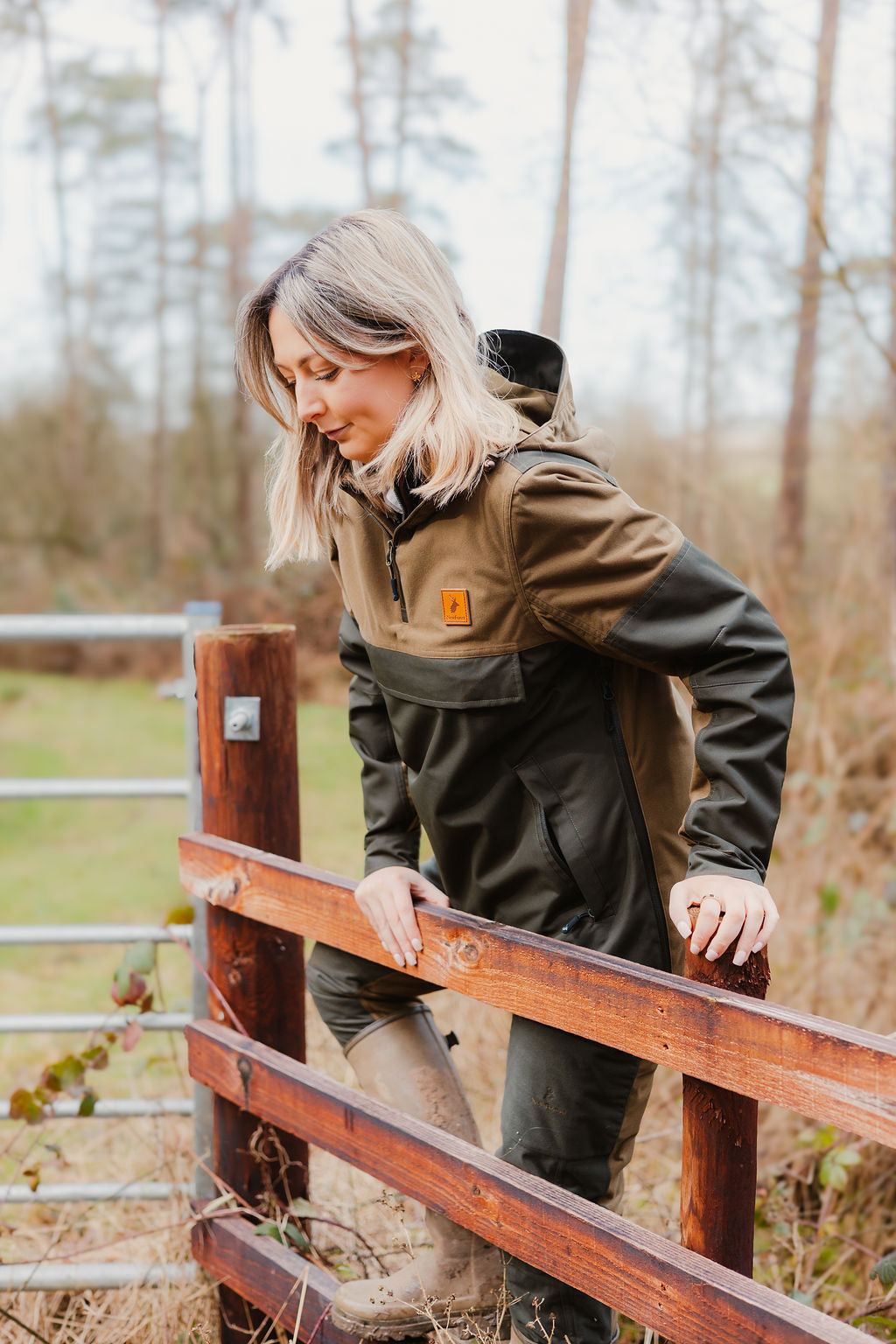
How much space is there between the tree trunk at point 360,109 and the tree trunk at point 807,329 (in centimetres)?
442

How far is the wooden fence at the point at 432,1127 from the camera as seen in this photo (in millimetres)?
1111

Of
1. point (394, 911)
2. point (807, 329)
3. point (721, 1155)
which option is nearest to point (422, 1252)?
point (394, 911)

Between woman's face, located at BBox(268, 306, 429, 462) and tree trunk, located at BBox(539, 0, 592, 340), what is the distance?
2118mm

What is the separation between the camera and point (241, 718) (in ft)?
6.37

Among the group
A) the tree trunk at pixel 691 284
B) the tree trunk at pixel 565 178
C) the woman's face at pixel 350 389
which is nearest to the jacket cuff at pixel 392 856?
the woman's face at pixel 350 389

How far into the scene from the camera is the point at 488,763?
155 centimetres

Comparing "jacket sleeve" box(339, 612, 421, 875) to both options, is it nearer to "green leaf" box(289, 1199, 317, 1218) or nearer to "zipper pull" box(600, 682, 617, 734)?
"zipper pull" box(600, 682, 617, 734)

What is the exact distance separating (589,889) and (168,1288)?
135 cm

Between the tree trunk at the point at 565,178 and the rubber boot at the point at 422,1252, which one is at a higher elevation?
the tree trunk at the point at 565,178

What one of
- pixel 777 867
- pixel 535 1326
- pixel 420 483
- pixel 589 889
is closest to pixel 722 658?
pixel 589 889

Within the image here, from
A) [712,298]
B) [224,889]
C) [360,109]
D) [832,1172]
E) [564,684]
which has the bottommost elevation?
[832,1172]

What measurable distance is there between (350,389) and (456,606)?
36 centimetres

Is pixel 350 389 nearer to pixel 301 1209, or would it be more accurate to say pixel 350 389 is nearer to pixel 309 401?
pixel 309 401

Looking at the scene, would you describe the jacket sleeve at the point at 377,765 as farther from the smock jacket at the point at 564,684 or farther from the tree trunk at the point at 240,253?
the tree trunk at the point at 240,253
